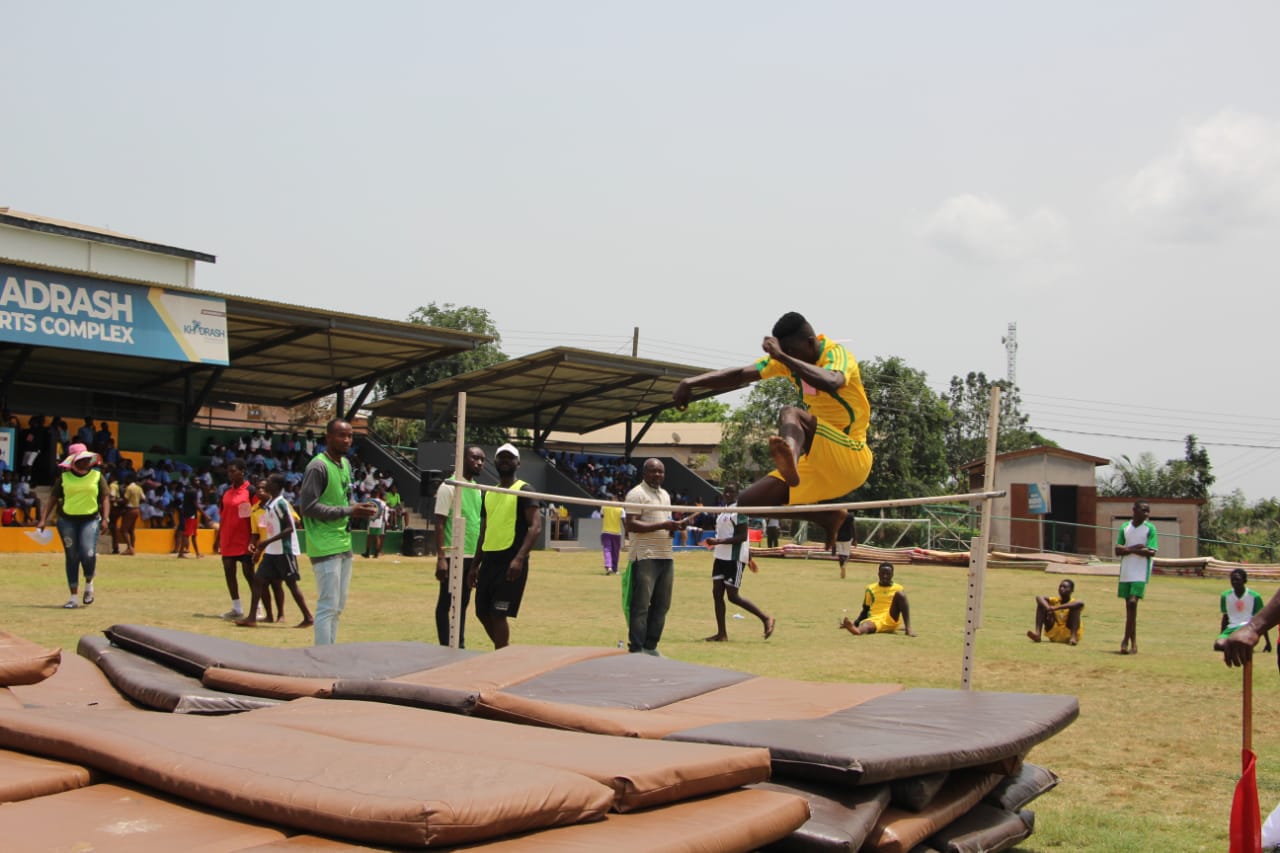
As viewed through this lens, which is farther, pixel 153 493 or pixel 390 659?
Answer: pixel 153 493

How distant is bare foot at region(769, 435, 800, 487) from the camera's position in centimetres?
623

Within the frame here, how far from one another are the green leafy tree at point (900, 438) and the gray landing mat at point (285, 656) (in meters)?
34.5

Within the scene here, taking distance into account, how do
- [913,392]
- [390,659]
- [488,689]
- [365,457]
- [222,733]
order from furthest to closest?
[913,392], [365,457], [390,659], [488,689], [222,733]

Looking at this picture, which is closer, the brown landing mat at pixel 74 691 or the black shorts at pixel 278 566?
the brown landing mat at pixel 74 691

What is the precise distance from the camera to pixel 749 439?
4888cm

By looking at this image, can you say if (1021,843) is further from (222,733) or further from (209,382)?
(209,382)

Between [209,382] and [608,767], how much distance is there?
84.7 ft

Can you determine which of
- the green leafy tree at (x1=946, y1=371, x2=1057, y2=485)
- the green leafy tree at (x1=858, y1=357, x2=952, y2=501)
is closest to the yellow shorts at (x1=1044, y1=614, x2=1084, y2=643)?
the green leafy tree at (x1=858, y1=357, x2=952, y2=501)

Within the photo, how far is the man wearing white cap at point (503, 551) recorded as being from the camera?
27.4 ft

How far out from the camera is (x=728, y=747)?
13.5 ft

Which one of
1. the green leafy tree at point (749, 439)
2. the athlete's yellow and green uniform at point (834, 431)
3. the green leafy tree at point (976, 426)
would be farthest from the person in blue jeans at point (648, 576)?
the green leafy tree at point (976, 426)

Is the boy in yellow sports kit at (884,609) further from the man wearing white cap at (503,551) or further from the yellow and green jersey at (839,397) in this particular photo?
the yellow and green jersey at (839,397)

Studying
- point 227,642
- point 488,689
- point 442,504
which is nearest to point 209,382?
point 442,504

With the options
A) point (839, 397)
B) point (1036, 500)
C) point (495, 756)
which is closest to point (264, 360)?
point (839, 397)
